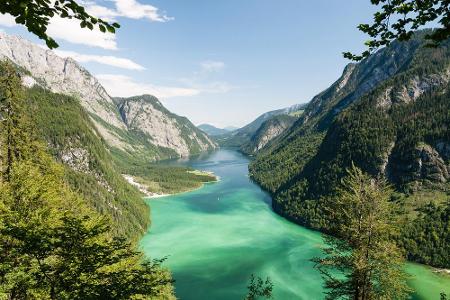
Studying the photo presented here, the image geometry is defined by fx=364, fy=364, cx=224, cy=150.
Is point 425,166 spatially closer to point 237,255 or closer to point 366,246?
point 237,255

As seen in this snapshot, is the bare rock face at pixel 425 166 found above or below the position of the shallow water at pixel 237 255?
above

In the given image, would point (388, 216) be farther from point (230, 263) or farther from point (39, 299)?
point (230, 263)

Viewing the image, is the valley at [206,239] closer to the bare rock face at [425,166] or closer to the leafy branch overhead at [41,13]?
the bare rock face at [425,166]

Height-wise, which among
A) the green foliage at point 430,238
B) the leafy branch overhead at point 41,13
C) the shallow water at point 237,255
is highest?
the leafy branch overhead at point 41,13

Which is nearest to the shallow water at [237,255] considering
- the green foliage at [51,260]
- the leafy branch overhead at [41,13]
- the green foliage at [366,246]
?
the green foliage at [366,246]

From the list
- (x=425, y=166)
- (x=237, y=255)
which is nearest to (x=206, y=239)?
(x=237, y=255)

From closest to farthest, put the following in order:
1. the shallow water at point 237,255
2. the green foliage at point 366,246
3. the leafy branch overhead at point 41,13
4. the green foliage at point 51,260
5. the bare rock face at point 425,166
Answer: the leafy branch overhead at point 41,13
the green foliage at point 51,260
the green foliage at point 366,246
the shallow water at point 237,255
the bare rock face at point 425,166
